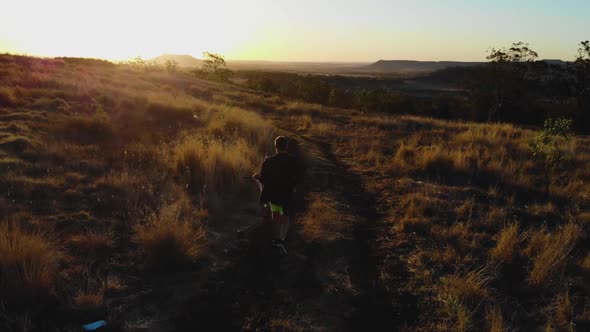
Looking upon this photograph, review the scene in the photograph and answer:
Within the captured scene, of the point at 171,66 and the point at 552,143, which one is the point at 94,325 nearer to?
the point at 552,143

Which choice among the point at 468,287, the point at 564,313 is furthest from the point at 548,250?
the point at 468,287

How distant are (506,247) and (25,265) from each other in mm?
6089

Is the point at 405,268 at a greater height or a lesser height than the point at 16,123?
lesser

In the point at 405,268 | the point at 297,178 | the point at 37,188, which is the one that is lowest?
the point at 405,268

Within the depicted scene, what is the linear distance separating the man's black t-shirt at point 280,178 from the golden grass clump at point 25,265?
292cm

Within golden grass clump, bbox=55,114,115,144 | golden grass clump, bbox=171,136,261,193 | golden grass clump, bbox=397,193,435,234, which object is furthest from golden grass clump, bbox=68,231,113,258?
golden grass clump, bbox=55,114,115,144

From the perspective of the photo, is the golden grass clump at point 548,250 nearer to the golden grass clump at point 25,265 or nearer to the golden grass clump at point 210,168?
the golden grass clump at point 210,168

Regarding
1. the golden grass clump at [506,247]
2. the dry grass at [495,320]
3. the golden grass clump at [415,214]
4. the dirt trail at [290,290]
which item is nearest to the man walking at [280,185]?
the dirt trail at [290,290]

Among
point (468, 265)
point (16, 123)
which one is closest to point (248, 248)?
point (468, 265)

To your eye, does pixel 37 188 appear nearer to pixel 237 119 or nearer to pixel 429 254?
pixel 429 254

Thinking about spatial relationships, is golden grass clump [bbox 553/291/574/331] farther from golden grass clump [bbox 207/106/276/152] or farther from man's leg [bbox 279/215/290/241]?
golden grass clump [bbox 207/106/276/152]

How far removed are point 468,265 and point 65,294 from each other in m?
5.02

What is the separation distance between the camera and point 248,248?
6.13 metres

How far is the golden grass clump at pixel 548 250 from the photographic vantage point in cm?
509
